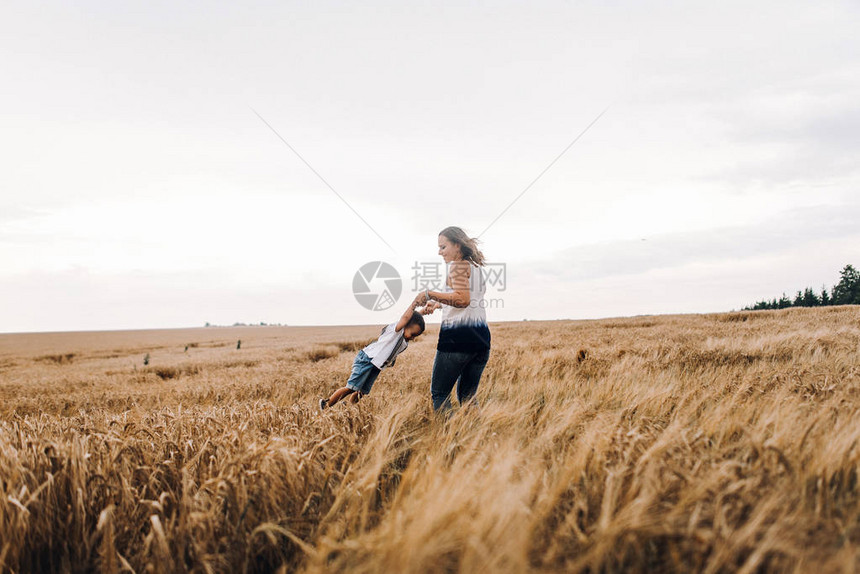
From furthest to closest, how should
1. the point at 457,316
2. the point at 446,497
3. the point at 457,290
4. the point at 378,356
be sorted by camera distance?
the point at 378,356 < the point at 457,316 < the point at 457,290 < the point at 446,497

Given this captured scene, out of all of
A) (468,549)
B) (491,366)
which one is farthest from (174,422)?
(491,366)

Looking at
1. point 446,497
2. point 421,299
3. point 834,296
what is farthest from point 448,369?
point 834,296

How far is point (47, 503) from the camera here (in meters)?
2.07

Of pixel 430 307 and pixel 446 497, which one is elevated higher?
pixel 430 307

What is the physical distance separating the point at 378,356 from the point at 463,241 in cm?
161

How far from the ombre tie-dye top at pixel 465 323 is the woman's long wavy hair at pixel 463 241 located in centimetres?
10

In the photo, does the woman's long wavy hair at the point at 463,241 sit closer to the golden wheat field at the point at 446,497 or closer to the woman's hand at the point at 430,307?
the woman's hand at the point at 430,307

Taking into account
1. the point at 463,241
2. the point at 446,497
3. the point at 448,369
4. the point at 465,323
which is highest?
the point at 463,241

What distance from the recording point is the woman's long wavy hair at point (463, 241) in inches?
173

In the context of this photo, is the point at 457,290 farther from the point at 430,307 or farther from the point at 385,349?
the point at 385,349

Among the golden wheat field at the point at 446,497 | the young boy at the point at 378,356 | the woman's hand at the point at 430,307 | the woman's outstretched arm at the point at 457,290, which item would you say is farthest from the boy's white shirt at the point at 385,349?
the golden wheat field at the point at 446,497

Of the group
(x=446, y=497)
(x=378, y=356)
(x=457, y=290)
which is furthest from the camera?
(x=378, y=356)

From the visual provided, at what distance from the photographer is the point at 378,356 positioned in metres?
4.85

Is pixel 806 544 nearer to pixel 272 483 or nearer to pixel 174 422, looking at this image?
pixel 272 483
